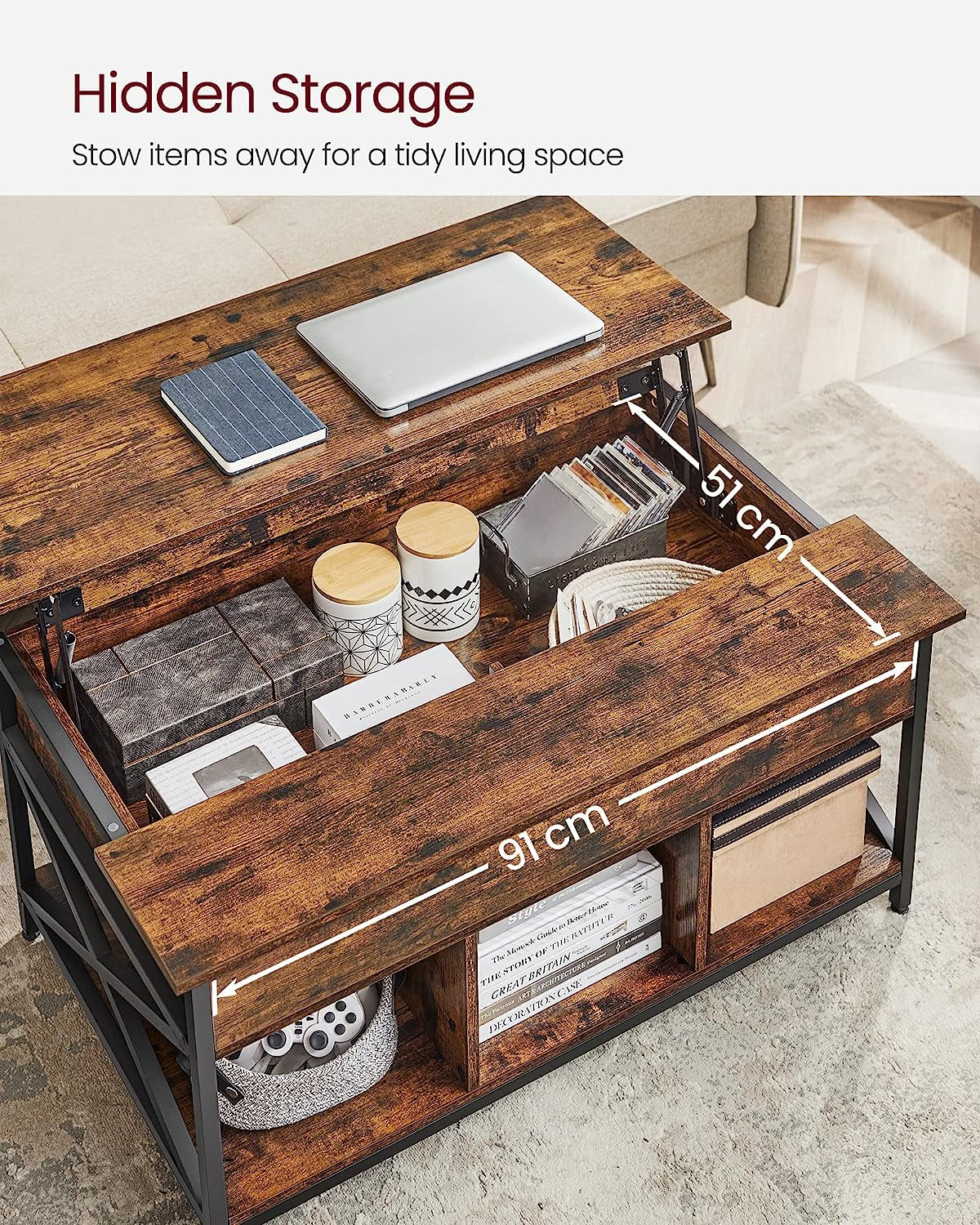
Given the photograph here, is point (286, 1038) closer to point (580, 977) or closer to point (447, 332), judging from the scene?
point (580, 977)

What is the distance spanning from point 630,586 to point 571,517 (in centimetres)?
12

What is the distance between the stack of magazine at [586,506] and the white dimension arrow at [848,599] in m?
0.23

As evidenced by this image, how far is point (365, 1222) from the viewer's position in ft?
5.38

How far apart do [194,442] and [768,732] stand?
2.21ft

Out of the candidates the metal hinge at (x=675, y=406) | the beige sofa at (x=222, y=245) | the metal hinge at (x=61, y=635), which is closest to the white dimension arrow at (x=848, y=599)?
the metal hinge at (x=675, y=406)

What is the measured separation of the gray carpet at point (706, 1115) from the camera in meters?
1.66

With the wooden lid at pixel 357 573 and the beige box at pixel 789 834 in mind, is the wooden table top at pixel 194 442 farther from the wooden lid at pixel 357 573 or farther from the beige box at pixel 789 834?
the beige box at pixel 789 834

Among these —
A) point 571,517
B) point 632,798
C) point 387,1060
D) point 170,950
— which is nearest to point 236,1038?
point 170,950

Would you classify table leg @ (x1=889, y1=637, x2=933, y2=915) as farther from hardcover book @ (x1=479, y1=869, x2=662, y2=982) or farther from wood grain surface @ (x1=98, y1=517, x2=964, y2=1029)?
hardcover book @ (x1=479, y1=869, x2=662, y2=982)

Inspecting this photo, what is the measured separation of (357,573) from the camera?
1.72m

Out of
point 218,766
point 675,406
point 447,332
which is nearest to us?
point 218,766

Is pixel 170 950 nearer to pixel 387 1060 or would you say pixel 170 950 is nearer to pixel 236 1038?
pixel 236 1038
